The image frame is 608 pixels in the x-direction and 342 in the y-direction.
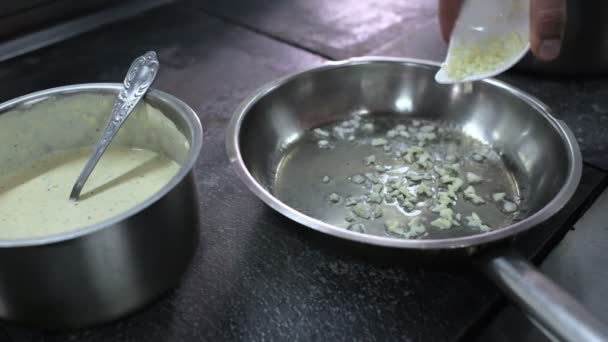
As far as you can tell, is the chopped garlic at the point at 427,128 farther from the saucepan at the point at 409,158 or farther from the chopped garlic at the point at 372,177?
the chopped garlic at the point at 372,177

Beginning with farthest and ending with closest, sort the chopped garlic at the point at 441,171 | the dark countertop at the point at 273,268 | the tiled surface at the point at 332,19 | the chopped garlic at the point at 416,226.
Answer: the tiled surface at the point at 332,19 → the chopped garlic at the point at 441,171 → the chopped garlic at the point at 416,226 → the dark countertop at the point at 273,268

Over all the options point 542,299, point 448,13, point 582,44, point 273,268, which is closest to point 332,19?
point 448,13

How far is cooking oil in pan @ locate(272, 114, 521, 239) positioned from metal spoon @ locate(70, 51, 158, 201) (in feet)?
0.74

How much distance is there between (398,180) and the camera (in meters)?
0.74

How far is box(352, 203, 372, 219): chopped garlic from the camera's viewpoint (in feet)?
2.23

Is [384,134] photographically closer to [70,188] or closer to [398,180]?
[398,180]

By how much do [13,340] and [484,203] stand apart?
57cm

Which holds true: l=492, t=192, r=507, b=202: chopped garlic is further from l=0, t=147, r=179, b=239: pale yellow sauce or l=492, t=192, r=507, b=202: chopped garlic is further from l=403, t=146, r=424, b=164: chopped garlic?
l=0, t=147, r=179, b=239: pale yellow sauce

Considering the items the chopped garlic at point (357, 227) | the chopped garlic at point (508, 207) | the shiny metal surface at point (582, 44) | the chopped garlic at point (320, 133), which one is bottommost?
the chopped garlic at point (320, 133)

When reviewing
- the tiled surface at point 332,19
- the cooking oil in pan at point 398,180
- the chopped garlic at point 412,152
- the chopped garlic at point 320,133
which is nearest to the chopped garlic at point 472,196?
the cooking oil in pan at point 398,180

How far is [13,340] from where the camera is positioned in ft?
1.75

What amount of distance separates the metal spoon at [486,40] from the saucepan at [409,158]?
0.09m

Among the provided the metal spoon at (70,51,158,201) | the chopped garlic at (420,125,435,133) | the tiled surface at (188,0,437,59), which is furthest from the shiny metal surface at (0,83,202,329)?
the tiled surface at (188,0,437,59)

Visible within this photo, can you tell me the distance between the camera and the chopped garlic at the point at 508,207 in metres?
0.69
